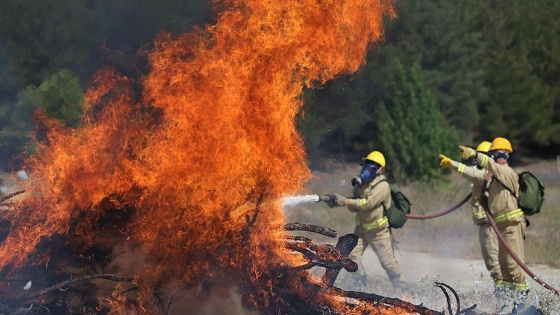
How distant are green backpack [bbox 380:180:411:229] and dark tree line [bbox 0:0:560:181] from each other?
10.3ft

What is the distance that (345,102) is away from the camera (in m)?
17.5

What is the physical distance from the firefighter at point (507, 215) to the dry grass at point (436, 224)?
2.77m

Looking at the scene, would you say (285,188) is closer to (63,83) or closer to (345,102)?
(63,83)

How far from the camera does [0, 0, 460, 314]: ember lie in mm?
5961

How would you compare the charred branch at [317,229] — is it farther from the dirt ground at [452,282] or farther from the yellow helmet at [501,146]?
the yellow helmet at [501,146]

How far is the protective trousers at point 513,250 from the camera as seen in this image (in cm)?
905

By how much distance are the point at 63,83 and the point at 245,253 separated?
5.98 meters

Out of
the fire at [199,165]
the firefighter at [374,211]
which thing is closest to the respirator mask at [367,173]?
the firefighter at [374,211]

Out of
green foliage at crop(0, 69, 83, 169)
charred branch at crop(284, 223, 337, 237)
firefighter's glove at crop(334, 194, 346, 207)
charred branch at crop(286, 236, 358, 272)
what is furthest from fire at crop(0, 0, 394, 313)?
green foliage at crop(0, 69, 83, 169)

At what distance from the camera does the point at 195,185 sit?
5.96 m

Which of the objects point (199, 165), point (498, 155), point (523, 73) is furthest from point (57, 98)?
point (523, 73)

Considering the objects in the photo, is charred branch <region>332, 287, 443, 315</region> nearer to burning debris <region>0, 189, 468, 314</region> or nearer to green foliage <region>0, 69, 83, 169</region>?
burning debris <region>0, 189, 468, 314</region>

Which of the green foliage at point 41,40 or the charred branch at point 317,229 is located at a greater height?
the charred branch at point 317,229

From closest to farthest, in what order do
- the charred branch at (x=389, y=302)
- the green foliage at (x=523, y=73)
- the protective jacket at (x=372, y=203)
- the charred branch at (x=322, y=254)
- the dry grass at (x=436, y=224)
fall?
1. the charred branch at (x=389, y=302)
2. the charred branch at (x=322, y=254)
3. the protective jacket at (x=372, y=203)
4. the dry grass at (x=436, y=224)
5. the green foliage at (x=523, y=73)
